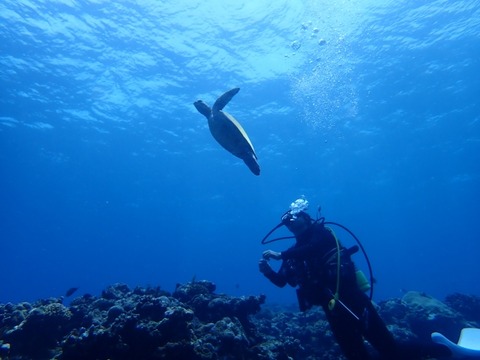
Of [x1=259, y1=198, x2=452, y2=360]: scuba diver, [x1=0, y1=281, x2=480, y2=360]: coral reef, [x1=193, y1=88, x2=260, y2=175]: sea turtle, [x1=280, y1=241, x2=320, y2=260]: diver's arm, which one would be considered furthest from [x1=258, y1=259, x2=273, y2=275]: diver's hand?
[x1=193, y1=88, x2=260, y2=175]: sea turtle

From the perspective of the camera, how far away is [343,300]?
559 centimetres

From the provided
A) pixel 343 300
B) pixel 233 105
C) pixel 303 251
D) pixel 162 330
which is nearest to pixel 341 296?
pixel 343 300

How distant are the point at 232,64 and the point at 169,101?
21.0 feet

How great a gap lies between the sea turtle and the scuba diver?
190 centimetres

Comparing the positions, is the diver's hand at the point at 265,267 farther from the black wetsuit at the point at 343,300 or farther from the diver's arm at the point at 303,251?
the diver's arm at the point at 303,251

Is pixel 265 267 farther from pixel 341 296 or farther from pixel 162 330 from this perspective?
pixel 162 330

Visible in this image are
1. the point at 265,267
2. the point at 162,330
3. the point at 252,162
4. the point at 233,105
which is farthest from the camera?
the point at 233,105

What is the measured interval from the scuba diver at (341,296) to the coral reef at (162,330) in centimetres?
189

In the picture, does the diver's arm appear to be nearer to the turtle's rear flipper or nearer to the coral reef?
the turtle's rear flipper

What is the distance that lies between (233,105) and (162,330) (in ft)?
68.0

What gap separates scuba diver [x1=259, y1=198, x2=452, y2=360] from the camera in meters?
5.46

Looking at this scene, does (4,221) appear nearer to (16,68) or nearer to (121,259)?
(16,68)

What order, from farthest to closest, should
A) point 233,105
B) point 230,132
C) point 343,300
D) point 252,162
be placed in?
point 233,105 → point 343,300 → point 252,162 → point 230,132

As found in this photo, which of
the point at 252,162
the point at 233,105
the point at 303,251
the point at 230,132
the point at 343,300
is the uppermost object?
the point at 233,105
